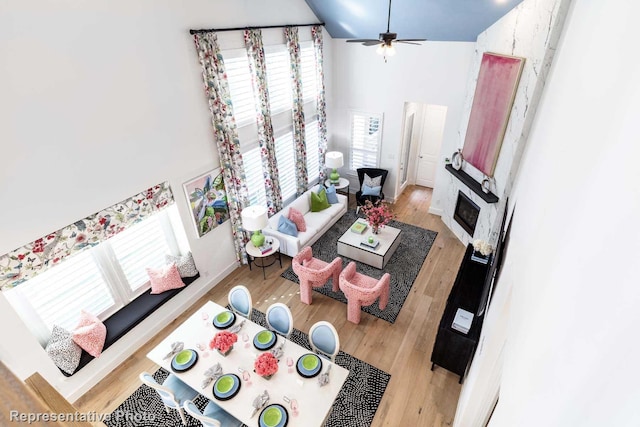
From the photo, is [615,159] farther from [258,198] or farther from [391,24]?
[391,24]

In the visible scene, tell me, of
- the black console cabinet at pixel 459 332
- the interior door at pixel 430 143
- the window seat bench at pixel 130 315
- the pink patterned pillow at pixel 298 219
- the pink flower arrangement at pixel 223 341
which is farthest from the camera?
the interior door at pixel 430 143

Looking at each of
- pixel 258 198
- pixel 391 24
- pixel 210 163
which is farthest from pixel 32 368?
pixel 391 24

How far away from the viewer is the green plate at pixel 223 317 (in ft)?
15.1

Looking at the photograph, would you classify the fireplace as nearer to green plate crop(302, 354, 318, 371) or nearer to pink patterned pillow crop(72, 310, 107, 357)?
green plate crop(302, 354, 318, 371)

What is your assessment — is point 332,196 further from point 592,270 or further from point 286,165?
point 592,270

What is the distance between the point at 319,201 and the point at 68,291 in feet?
16.4

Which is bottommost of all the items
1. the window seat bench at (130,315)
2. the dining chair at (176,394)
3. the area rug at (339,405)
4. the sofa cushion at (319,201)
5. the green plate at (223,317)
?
the area rug at (339,405)

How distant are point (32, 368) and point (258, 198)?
430cm

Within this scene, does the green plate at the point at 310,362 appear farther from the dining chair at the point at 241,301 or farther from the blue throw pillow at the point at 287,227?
the blue throw pillow at the point at 287,227

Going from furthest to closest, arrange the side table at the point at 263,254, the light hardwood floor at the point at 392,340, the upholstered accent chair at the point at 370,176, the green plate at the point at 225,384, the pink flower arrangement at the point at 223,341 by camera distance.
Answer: the upholstered accent chair at the point at 370,176 → the side table at the point at 263,254 → the light hardwood floor at the point at 392,340 → the pink flower arrangement at the point at 223,341 → the green plate at the point at 225,384

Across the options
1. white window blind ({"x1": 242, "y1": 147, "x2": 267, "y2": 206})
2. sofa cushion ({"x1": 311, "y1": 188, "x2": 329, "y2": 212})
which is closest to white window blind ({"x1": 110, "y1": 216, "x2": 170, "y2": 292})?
white window blind ({"x1": 242, "y1": 147, "x2": 267, "y2": 206})

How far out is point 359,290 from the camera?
5215 mm

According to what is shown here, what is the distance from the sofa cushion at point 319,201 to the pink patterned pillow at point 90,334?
4.71 meters

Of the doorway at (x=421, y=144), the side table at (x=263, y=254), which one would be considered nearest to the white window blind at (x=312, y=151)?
the doorway at (x=421, y=144)
